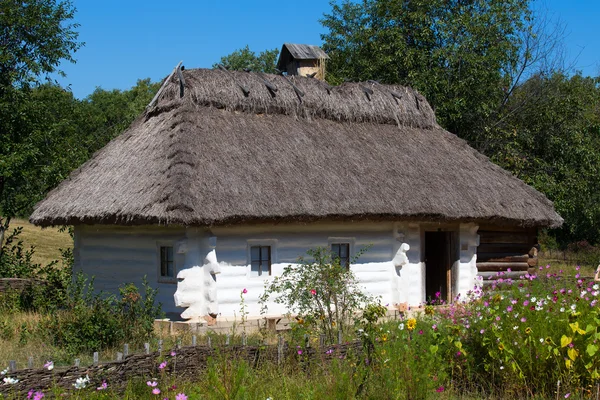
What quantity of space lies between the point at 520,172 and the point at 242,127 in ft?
34.5

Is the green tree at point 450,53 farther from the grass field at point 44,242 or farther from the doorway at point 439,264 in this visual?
the grass field at point 44,242

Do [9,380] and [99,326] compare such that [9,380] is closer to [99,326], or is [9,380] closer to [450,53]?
[99,326]

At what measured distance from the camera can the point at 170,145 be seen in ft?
44.6

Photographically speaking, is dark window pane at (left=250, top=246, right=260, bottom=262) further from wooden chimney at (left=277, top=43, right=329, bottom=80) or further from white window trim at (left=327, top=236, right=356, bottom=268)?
wooden chimney at (left=277, top=43, right=329, bottom=80)

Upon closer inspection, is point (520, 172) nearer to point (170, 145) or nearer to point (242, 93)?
point (242, 93)

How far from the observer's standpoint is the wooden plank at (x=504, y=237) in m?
17.3

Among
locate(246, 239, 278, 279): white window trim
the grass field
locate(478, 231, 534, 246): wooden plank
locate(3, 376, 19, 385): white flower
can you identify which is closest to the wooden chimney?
locate(478, 231, 534, 246): wooden plank

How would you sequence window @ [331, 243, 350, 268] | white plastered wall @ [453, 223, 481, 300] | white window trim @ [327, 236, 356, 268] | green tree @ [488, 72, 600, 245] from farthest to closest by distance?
green tree @ [488, 72, 600, 245] < white plastered wall @ [453, 223, 481, 300] < window @ [331, 243, 350, 268] < white window trim @ [327, 236, 356, 268]

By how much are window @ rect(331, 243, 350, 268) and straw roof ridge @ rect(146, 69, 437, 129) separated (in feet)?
10.4

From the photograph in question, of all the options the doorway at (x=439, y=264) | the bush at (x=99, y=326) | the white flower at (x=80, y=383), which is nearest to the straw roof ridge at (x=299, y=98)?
the doorway at (x=439, y=264)

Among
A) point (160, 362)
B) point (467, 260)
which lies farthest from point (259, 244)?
point (160, 362)

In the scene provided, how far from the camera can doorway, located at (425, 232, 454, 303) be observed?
1628 cm

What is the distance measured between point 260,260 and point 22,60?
776 cm

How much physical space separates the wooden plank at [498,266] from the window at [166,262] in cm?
732
